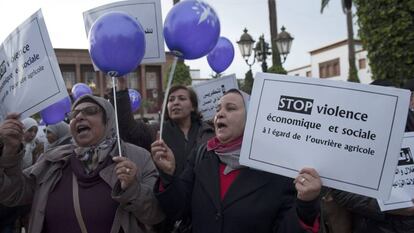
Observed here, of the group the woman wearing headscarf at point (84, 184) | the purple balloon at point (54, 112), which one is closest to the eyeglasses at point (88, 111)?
the woman wearing headscarf at point (84, 184)

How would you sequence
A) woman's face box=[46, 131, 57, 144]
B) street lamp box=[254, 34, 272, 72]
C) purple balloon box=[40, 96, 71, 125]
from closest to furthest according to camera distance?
purple balloon box=[40, 96, 71, 125], woman's face box=[46, 131, 57, 144], street lamp box=[254, 34, 272, 72]

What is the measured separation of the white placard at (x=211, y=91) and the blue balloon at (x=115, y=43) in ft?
9.53

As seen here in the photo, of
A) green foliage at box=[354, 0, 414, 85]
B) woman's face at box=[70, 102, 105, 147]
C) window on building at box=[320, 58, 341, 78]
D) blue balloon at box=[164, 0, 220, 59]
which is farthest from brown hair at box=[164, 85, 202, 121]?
window on building at box=[320, 58, 341, 78]

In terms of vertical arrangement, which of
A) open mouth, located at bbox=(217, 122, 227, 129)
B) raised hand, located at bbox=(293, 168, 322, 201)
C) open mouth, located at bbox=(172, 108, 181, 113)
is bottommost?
raised hand, located at bbox=(293, 168, 322, 201)

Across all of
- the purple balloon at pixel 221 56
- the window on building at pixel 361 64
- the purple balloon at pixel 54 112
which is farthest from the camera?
the window on building at pixel 361 64

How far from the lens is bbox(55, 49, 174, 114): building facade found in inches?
1650

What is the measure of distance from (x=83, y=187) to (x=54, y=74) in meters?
0.72

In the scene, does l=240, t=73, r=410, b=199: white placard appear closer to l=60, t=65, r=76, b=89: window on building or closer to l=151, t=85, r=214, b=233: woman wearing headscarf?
l=151, t=85, r=214, b=233: woman wearing headscarf

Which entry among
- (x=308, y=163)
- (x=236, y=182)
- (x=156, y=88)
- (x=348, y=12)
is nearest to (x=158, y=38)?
(x=236, y=182)

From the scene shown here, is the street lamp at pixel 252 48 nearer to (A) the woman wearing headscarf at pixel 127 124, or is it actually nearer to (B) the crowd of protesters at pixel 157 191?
(A) the woman wearing headscarf at pixel 127 124

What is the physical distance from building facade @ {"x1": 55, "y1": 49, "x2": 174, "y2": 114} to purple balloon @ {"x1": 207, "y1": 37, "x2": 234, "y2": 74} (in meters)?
32.8

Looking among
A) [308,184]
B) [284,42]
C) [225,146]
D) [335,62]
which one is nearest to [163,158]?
[225,146]

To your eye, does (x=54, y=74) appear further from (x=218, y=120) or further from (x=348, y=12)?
(x=348, y=12)

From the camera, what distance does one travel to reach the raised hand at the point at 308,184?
2010 millimetres
